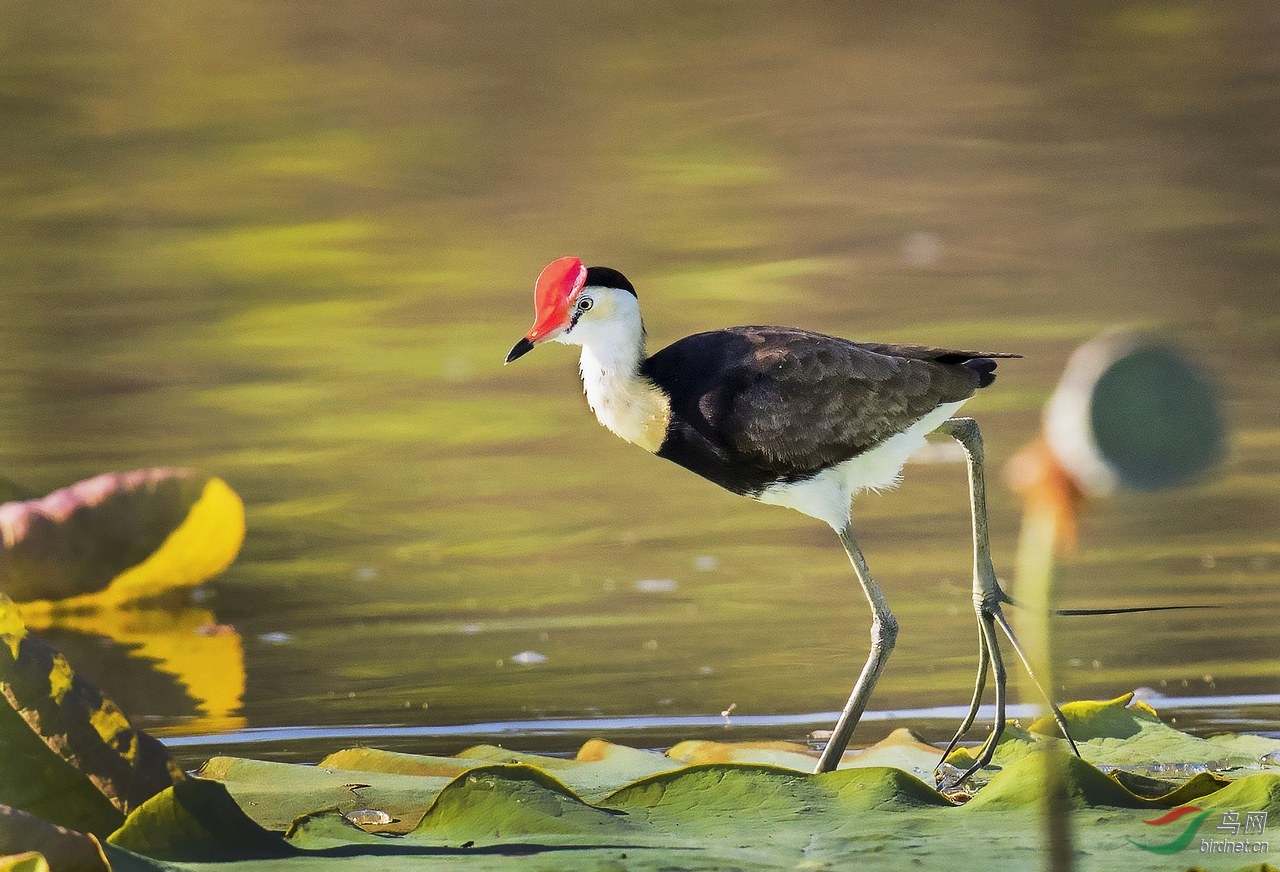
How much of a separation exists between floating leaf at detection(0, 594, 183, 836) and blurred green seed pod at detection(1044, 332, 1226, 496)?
1.80 m

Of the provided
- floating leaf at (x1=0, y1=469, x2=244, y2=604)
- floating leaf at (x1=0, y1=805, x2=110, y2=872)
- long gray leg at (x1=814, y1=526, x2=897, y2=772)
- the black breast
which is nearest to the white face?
the black breast

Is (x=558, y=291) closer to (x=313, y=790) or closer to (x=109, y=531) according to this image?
(x=313, y=790)

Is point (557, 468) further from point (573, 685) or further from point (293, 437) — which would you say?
point (573, 685)

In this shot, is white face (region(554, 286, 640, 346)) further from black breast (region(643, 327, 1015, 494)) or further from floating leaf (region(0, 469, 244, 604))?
floating leaf (region(0, 469, 244, 604))

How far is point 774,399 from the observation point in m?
4.15

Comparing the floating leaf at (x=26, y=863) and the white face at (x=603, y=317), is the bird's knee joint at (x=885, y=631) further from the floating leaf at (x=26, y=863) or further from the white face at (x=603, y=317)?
the floating leaf at (x=26, y=863)

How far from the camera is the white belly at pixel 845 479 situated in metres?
4.27

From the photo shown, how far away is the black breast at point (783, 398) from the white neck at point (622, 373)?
0.03 meters

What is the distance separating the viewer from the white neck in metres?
4.23

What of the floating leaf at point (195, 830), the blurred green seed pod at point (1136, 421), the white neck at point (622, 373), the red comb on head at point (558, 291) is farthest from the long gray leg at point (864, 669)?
the blurred green seed pod at point (1136, 421)

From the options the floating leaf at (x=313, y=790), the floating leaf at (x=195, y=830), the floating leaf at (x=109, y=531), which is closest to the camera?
the floating leaf at (x=195, y=830)

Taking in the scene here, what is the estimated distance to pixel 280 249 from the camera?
363 inches

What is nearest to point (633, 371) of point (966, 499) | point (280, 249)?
point (966, 499)

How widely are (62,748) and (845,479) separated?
1.76 meters
